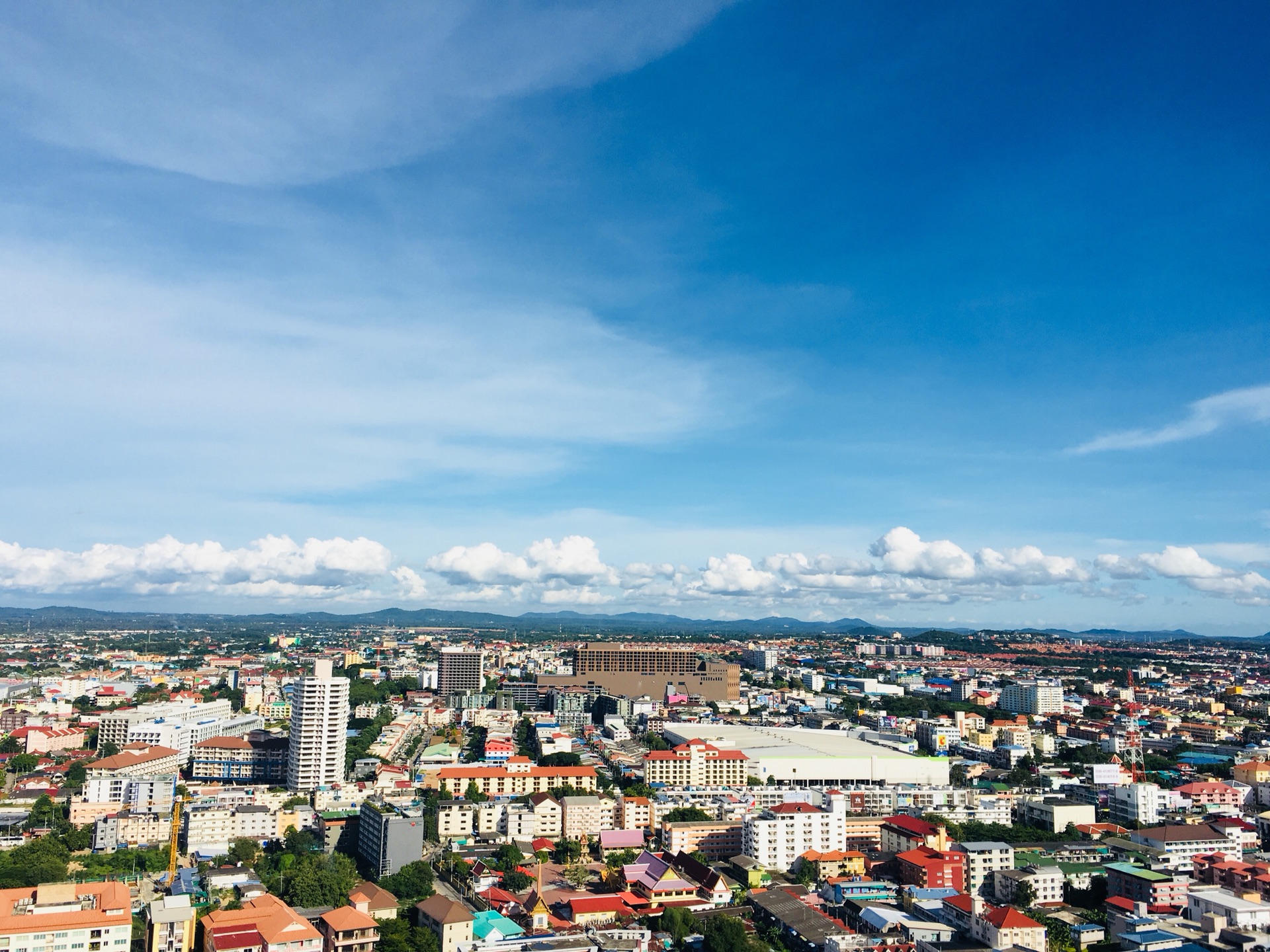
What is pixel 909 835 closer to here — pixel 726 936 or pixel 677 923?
pixel 677 923

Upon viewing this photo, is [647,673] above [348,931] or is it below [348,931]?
above

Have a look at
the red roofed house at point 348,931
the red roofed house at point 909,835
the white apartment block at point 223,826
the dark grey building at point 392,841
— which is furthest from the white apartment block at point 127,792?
the red roofed house at point 909,835

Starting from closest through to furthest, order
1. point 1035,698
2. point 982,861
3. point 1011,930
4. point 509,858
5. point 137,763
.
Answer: point 1011,930
point 509,858
point 982,861
point 137,763
point 1035,698

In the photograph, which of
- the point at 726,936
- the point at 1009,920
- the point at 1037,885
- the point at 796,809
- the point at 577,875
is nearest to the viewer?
the point at 726,936

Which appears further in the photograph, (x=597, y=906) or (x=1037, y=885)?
(x=1037, y=885)

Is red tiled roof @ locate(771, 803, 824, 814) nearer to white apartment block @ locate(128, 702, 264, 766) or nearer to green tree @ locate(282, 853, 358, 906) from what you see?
green tree @ locate(282, 853, 358, 906)

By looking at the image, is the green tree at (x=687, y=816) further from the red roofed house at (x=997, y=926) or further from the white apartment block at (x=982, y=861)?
the red roofed house at (x=997, y=926)

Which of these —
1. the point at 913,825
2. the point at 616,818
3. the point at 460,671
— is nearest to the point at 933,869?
the point at 913,825
